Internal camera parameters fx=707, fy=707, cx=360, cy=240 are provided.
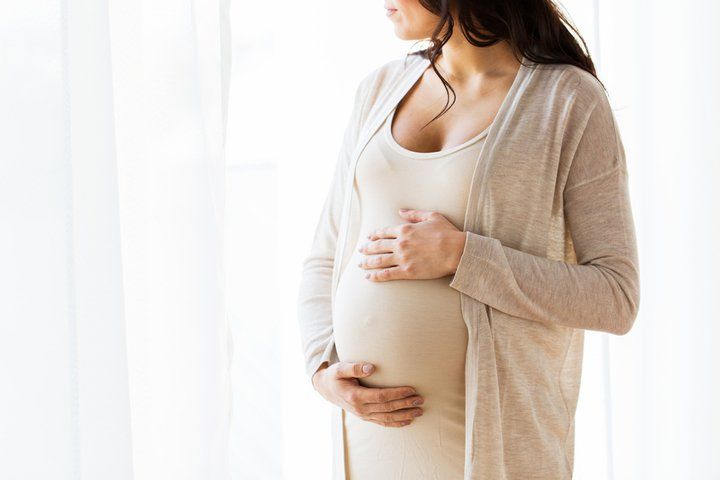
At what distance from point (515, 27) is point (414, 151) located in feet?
0.79

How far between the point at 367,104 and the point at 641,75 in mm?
868

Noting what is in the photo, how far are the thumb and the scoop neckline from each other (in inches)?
3.3

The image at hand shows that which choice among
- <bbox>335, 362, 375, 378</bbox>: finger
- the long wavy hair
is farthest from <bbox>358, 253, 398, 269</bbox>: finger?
the long wavy hair

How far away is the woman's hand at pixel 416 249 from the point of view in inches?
36.7

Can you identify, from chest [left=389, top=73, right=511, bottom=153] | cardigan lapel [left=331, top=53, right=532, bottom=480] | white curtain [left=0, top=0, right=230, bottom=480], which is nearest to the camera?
white curtain [left=0, top=0, right=230, bottom=480]

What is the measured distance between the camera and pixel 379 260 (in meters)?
0.99

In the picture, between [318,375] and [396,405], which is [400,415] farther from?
[318,375]

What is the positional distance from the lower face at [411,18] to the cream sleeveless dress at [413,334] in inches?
7.1

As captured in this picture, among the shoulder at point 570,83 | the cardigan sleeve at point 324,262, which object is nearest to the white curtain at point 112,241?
the cardigan sleeve at point 324,262

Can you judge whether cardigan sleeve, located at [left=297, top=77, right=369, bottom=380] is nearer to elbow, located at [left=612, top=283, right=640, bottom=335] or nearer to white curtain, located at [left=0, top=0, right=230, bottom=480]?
white curtain, located at [left=0, top=0, right=230, bottom=480]

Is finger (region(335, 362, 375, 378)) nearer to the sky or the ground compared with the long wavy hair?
nearer to the ground

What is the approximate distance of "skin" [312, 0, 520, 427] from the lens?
37.4 inches

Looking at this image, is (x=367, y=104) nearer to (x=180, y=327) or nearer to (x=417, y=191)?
(x=417, y=191)

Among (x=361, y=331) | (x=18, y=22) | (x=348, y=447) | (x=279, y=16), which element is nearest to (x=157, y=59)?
(x=18, y=22)
